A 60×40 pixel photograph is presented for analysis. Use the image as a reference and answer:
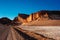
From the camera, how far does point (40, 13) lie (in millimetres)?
188375

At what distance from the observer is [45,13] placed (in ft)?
586

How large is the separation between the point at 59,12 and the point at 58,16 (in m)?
9.11

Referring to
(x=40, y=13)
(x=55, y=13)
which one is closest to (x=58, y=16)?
(x=55, y=13)

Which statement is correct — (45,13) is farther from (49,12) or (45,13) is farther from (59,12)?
→ (59,12)

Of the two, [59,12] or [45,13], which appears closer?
[45,13]

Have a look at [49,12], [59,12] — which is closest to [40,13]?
[49,12]

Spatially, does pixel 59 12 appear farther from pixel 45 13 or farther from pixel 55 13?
pixel 45 13

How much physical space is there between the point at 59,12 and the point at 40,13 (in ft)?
73.2

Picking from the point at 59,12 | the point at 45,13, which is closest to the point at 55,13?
the point at 59,12

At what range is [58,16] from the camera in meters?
184

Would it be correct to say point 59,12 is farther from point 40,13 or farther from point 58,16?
point 40,13

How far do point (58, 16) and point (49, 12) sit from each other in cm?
1088

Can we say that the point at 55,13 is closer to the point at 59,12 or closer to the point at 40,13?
the point at 59,12

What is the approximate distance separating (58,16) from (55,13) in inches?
287
